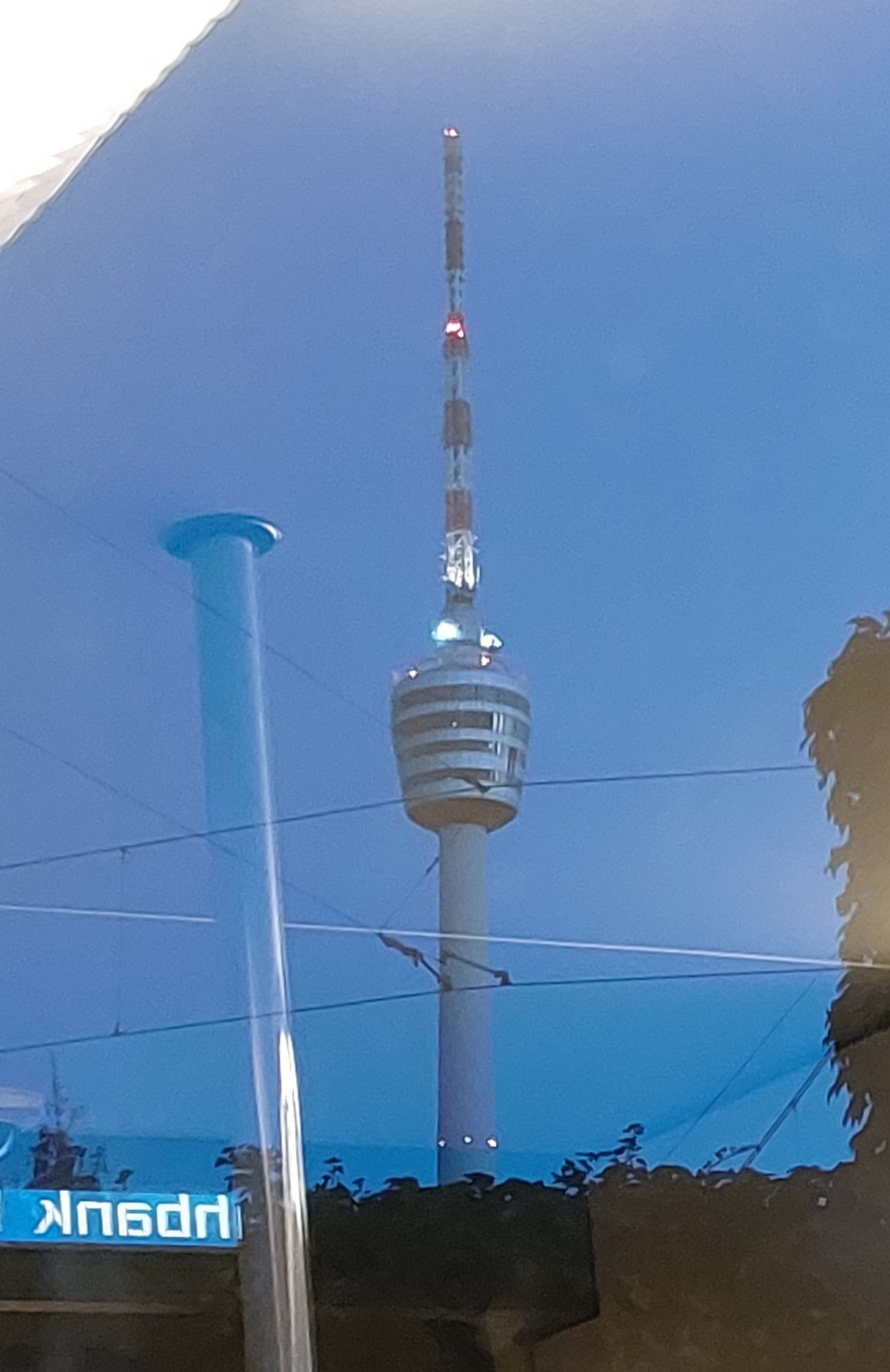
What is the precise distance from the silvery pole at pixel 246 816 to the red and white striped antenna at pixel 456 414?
→ 77 centimetres

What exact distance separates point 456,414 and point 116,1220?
3174 mm

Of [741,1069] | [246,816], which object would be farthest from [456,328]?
[741,1069]

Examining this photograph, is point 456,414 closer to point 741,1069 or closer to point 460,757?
point 741,1069

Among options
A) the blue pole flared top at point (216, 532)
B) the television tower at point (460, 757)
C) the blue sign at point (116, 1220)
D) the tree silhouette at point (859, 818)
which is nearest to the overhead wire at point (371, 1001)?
the television tower at point (460, 757)

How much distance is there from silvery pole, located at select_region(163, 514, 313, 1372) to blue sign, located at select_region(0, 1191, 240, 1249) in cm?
48

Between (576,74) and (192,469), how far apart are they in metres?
2.36

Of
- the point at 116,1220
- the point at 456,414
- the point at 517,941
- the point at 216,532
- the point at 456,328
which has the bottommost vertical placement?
the point at 116,1220

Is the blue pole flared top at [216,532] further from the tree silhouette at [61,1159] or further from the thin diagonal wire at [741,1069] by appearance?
the thin diagonal wire at [741,1069]

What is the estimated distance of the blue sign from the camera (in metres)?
3.24

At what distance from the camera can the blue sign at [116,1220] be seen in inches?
128

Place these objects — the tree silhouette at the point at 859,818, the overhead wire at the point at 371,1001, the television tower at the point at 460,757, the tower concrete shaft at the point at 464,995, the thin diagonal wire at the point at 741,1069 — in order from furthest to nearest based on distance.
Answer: the tower concrete shaft at the point at 464,995 → the television tower at the point at 460,757 → the thin diagonal wire at the point at 741,1069 → the overhead wire at the point at 371,1001 → the tree silhouette at the point at 859,818

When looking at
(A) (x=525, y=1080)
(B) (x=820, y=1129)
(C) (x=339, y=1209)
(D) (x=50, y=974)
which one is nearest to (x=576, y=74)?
(B) (x=820, y=1129)

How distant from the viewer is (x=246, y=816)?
21.2ft

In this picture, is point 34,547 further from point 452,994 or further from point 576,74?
point 452,994
